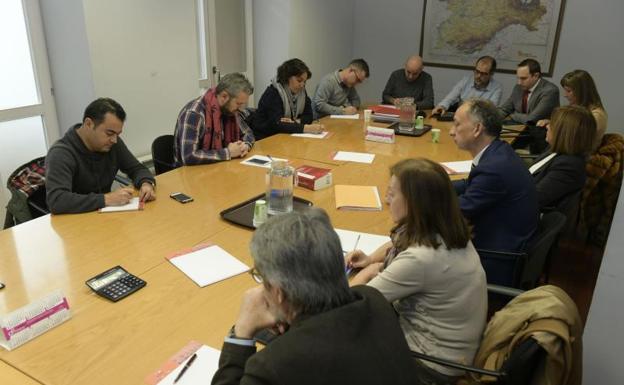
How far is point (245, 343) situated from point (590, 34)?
5.76m

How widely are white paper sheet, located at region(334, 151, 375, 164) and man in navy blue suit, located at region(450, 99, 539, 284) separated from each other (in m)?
1.09

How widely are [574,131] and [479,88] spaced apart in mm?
2757

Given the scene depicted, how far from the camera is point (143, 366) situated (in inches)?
51.2

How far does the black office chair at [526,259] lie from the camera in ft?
6.53

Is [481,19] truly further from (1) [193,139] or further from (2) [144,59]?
(1) [193,139]

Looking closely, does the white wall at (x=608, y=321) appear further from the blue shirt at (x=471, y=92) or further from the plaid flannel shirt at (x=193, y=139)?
the blue shirt at (x=471, y=92)

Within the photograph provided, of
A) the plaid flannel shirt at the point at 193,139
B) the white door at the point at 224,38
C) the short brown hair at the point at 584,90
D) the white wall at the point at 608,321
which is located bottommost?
the white wall at the point at 608,321

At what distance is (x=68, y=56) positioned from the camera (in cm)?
370

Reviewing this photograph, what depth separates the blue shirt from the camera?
17.3 ft

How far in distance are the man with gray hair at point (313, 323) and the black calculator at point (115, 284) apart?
0.64 m

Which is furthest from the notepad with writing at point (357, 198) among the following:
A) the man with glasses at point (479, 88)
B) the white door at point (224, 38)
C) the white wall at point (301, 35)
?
the white wall at point (301, 35)

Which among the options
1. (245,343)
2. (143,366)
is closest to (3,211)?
(143,366)

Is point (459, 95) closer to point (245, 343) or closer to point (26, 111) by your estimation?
point (26, 111)

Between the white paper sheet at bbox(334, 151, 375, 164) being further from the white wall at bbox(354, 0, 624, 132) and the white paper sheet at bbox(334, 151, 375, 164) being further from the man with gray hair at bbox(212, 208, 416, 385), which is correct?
the white wall at bbox(354, 0, 624, 132)
